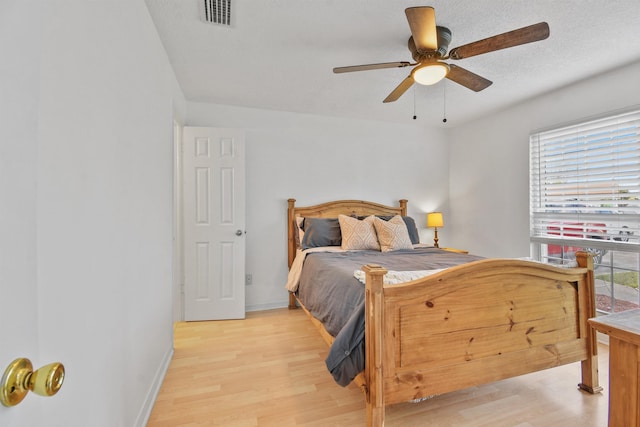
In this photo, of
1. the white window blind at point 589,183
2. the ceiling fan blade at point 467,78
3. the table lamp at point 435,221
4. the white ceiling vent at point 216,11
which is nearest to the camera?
the white ceiling vent at point 216,11

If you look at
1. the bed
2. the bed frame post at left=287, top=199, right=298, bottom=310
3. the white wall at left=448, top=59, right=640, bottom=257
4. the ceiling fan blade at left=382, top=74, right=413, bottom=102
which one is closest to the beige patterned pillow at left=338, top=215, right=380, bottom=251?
the bed frame post at left=287, top=199, right=298, bottom=310

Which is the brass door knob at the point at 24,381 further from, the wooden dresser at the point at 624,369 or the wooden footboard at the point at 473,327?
the wooden dresser at the point at 624,369

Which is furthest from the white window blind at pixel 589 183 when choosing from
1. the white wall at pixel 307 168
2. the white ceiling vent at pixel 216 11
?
the white ceiling vent at pixel 216 11

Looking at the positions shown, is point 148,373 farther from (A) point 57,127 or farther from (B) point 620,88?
(B) point 620,88

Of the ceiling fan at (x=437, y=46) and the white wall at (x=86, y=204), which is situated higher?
the ceiling fan at (x=437, y=46)

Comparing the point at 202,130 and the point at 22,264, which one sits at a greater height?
the point at 202,130

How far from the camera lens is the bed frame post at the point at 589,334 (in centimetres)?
183

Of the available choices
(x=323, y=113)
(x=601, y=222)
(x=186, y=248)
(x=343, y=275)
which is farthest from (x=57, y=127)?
(x=601, y=222)

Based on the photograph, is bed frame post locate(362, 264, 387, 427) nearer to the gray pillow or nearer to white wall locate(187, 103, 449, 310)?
the gray pillow

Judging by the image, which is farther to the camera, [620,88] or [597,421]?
[620,88]

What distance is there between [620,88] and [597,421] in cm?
270

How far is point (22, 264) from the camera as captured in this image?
46 centimetres

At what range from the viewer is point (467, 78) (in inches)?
80.5

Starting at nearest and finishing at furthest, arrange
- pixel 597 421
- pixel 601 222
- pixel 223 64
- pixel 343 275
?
1. pixel 597 421
2. pixel 343 275
3. pixel 223 64
4. pixel 601 222
